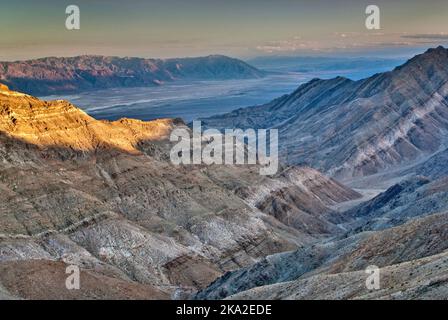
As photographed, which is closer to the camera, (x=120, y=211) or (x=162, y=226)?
(x=162, y=226)

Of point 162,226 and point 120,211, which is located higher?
point 120,211

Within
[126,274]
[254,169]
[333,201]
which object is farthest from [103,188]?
[333,201]

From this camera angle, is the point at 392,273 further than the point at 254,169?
No

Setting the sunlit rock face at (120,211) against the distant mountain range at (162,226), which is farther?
the sunlit rock face at (120,211)

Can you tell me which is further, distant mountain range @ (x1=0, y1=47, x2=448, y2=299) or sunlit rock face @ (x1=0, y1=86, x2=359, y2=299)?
sunlit rock face @ (x1=0, y1=86, x2=359, y2=299)
